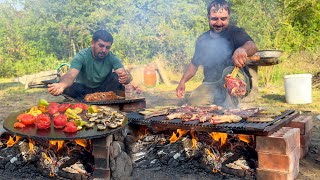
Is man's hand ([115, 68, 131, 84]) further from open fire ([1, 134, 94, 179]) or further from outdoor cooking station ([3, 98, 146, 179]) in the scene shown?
open fire ([1, 134, 94, 179])

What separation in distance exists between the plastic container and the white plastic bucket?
228 inches

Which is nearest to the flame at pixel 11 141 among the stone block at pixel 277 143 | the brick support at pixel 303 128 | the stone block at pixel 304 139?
the stone block at pixel 277 143

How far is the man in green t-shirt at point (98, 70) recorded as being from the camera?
6.16 m

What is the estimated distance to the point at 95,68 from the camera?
6469 millimetres

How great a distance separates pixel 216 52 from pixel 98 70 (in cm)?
221

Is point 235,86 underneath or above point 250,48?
underneath

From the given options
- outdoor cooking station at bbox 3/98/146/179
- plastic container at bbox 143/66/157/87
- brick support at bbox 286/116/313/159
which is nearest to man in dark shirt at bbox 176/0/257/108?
brick support at bbox 286/116/313/159

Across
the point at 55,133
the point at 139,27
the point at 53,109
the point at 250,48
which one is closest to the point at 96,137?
the point at 55,133

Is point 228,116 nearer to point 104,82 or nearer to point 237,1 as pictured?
point 104,82

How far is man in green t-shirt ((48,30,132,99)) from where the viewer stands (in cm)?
616

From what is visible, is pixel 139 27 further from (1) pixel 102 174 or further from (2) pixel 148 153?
(1) pixel 102 174

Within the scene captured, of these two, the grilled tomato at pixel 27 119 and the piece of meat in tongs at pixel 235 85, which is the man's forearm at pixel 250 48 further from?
the grilled tomato at pixel 27 119

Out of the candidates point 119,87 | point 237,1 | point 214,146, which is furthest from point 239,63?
point 237,1

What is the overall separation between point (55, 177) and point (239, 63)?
3.01 m
